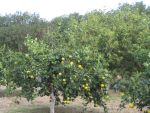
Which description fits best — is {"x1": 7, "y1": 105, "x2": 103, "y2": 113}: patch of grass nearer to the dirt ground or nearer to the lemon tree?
the dirt ground

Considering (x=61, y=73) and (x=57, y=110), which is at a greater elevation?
(x=61, y=73)

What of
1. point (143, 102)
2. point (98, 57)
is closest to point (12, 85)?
point (98, 57)

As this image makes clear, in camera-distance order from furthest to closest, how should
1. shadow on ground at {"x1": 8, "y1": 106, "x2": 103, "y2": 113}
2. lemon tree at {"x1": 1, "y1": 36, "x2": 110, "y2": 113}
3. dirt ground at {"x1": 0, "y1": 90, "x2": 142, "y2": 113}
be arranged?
dirt ground at {"x1": 0, "y1": 90, "x2": 142, "y2": 113}
shadow on ground at {"x1": 8, "y1": 106, "x2": 103, "y2": 113}
lemon tree at {"x1": 1, "y1": 36, "x2": 110, "y2": 113}

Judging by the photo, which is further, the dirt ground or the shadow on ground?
the dirt ground

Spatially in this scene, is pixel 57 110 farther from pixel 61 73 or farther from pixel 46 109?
pixel 61 73

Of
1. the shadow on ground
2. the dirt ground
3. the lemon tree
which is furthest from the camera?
the dirt ground

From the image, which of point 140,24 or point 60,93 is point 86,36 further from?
point 60,93

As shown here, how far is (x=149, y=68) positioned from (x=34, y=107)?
297 inches

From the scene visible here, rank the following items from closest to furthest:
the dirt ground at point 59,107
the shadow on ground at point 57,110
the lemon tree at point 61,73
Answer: the lemon tree at point 61,73 < the shadow on ground at point 57,110 < the dirt ground at point 59,107

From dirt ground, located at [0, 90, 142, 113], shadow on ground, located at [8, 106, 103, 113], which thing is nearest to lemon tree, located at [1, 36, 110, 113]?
dirt ground, located at [0, 90, 142, 113]

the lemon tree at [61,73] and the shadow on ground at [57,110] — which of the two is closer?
the lemon tree at [61,73]

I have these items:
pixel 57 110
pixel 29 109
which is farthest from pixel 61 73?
pixel 29 109

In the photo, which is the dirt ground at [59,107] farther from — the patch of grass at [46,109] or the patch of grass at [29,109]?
the patch of grass at [29,109]

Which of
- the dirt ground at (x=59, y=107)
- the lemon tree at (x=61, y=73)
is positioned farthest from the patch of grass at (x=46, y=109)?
the lemon tree at (x=61, y=73)
